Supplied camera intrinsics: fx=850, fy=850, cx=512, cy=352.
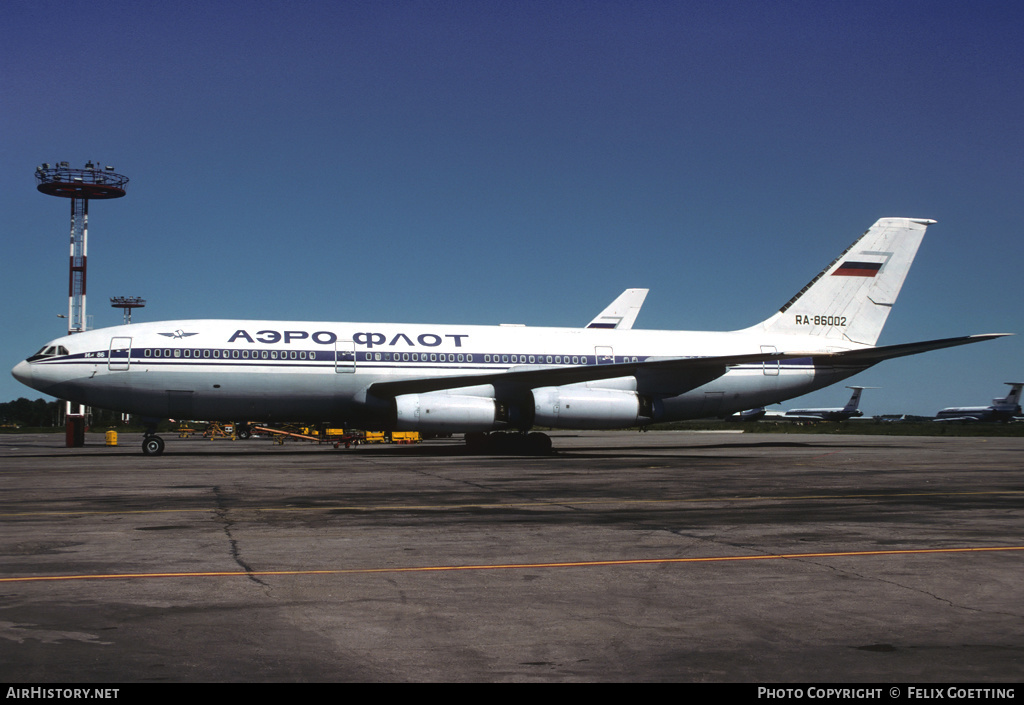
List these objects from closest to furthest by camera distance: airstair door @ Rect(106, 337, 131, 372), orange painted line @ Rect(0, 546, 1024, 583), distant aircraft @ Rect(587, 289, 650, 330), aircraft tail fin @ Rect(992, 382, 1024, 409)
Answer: orange painted line @ Rect(0, 546, 1024, 583)
airstair door @ Rect(106, 337, 131, 372)
distant aircraft @ Rect(587, 289, 650, 330)
aircraft tail fin @ Rect(992, 382, 1024, 409)

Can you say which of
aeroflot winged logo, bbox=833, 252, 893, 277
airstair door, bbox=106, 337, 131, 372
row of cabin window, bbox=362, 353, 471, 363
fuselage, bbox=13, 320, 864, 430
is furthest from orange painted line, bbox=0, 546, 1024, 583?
aeroflot winged logo, bbox=833, 252, 893, 277

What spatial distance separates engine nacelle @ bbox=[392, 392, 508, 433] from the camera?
26438mm

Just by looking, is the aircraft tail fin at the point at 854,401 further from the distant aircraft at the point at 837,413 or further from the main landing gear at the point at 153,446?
the main landing gear at the point at 153,446

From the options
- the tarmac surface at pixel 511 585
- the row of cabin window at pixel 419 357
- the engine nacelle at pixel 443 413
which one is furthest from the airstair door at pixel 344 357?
the tarmac surface at pixel 511 585

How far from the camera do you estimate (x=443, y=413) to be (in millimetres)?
26594

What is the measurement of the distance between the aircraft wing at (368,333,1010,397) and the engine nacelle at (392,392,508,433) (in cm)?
66

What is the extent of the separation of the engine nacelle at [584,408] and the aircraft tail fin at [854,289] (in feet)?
28.7

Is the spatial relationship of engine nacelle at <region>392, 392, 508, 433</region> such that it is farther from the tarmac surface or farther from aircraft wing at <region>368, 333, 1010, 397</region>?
the tarmac surface

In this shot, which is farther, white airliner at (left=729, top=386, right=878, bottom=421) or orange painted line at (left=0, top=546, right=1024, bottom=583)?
white airliner at (left=729, top=386, right=878, bottom=421)

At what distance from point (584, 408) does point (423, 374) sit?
5.49 metres

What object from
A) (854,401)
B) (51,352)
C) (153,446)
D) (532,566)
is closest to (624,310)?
(153,446)

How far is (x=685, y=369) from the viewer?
29.9 metres

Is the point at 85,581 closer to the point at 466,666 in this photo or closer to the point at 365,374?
the point at 466,666
